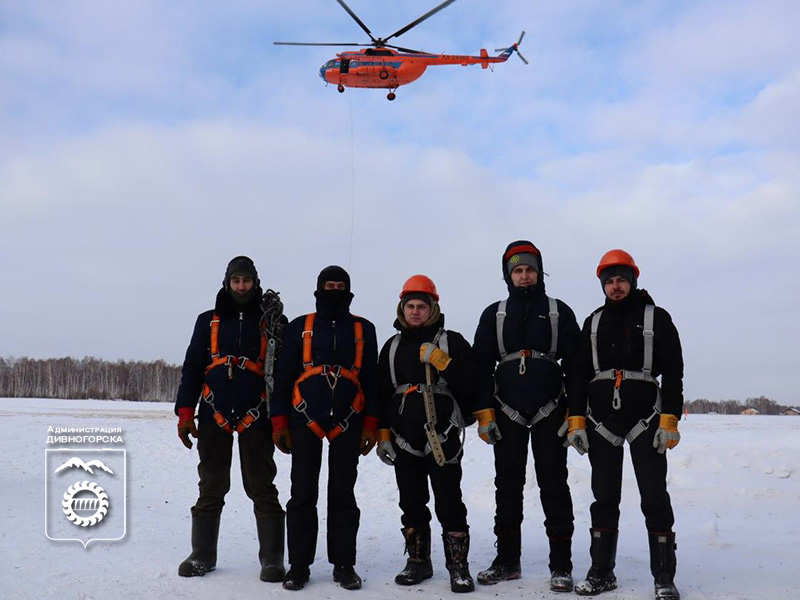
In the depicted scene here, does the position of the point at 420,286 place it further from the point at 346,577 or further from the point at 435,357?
the point at 346,577

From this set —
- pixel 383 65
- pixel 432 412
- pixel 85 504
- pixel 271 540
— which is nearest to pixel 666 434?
pixel 432 412

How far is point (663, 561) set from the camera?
503cm

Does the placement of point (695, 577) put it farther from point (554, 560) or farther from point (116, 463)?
point (116, 463)

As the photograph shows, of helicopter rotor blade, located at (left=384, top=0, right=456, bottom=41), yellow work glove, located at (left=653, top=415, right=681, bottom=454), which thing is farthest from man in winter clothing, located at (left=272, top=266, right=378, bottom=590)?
helicopter rotor blade, located at (left=384, top=0, right=456, bottom=41)

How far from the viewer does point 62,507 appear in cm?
748

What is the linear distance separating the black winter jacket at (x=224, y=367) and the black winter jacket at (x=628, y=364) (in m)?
2.67

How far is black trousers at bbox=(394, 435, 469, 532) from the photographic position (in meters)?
5.44

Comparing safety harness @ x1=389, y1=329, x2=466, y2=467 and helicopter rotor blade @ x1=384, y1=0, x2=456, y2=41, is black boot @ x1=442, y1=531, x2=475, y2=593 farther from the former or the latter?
helicopter rotor blade @ x1=384, y1=0, x2=456, y2=41

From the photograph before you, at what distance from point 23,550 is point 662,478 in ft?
17.5

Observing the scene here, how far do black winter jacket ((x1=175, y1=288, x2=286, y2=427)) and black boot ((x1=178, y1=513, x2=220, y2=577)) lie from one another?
2.74 ft

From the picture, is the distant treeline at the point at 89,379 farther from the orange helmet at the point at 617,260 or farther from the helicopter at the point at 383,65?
the orange helmet at the point at 617,260

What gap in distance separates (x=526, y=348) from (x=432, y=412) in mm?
974

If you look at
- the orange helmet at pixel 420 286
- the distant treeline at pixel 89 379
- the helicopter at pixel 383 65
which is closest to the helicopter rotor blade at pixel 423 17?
the helicopter at pixel 383 65

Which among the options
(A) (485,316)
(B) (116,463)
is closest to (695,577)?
(A) (485,316)
